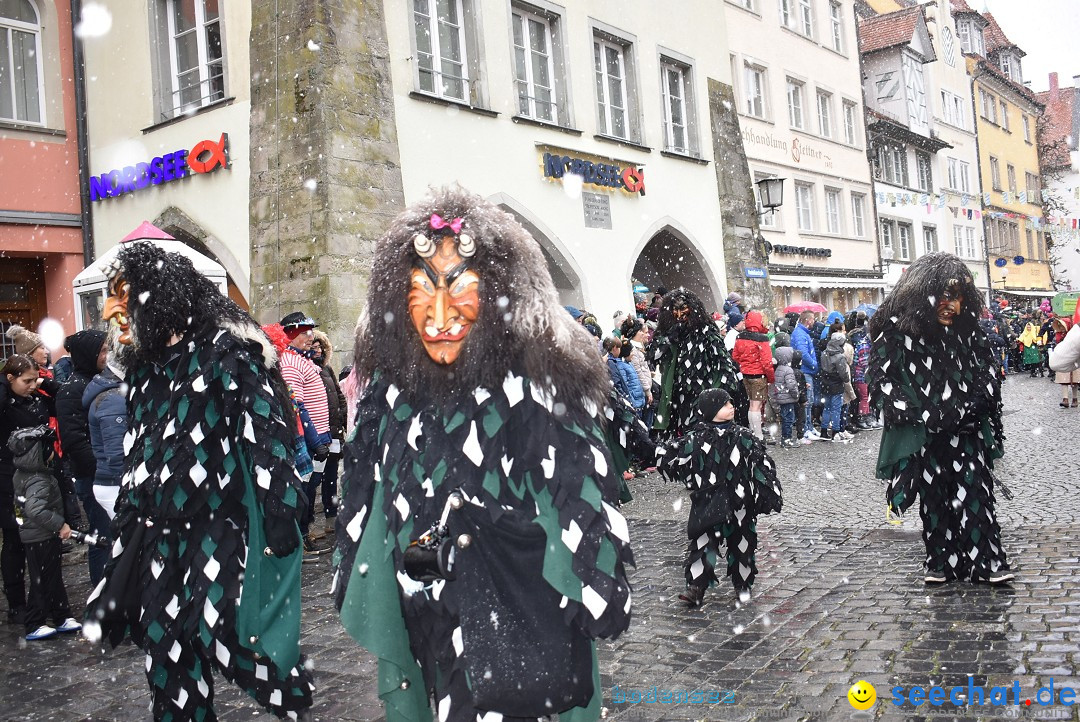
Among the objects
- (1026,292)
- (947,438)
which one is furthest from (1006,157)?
(947,438)

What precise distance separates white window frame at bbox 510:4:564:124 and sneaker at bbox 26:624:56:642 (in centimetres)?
1059

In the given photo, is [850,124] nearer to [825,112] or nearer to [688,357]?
[825,112]

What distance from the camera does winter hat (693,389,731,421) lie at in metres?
5.96

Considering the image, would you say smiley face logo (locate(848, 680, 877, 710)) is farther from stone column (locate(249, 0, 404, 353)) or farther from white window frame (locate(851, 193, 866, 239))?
white window frame (locate(851, 193, 866, 239))

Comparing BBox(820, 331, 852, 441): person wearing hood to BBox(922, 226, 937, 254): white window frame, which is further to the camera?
BBox(922, 226, 937, 254): white window frame

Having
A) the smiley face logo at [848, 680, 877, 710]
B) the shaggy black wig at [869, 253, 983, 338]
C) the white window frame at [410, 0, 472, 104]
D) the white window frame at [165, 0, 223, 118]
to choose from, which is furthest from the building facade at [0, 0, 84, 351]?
the smiley face logo at [848, 680, 877, 710]

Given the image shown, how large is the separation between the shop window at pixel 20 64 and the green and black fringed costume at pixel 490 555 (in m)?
13.4

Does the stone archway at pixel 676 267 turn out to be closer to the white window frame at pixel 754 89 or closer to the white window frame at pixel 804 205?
the white window frame at pixel 754 89

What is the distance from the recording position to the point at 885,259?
30.8 metres

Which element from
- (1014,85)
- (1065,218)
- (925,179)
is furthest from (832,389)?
(1065,218)

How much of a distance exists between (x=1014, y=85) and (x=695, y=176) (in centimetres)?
3198

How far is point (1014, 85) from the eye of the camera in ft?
144

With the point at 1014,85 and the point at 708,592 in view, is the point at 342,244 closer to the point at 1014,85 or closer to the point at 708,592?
the point at 708,592

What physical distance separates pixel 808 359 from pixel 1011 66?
40291mm
